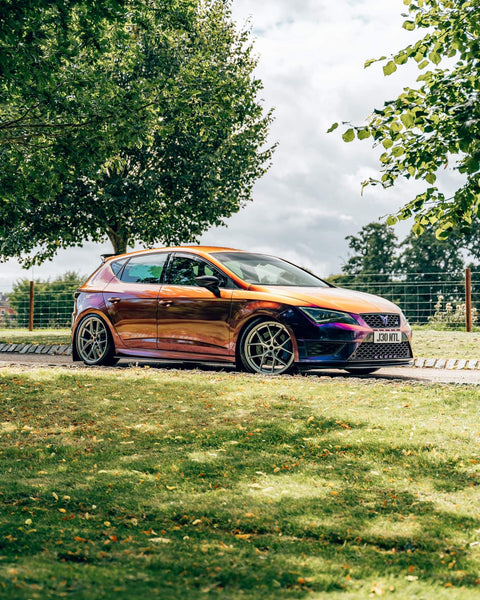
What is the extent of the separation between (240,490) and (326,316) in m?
4.96

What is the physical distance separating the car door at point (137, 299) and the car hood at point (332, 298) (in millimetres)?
1743

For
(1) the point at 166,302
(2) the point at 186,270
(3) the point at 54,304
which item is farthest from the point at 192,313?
(3) the point at 54,304

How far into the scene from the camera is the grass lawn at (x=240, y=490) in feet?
11.7

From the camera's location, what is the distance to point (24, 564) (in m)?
3.61

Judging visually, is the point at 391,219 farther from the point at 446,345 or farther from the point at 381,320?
the point at 446,345

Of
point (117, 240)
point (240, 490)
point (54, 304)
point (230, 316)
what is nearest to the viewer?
point (240, 490)

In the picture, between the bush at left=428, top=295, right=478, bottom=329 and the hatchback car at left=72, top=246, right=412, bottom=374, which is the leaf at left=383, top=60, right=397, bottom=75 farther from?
the bush at left=428, top=295, right=478, bottom=329

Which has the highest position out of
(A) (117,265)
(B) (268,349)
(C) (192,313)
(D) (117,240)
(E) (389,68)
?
(E) (389,68)

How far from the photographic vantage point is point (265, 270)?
11.1 m

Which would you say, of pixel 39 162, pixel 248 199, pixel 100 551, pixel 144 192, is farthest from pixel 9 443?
pixel 248 199

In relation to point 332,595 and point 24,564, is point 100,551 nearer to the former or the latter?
point 24,564

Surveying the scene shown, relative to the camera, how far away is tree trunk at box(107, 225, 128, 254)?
941 inches

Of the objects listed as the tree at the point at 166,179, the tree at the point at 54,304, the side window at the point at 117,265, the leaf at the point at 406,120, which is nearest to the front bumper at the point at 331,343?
the leaf at the point at 406,120

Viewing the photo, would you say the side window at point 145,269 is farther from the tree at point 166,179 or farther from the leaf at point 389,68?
the tree at point 166,179
